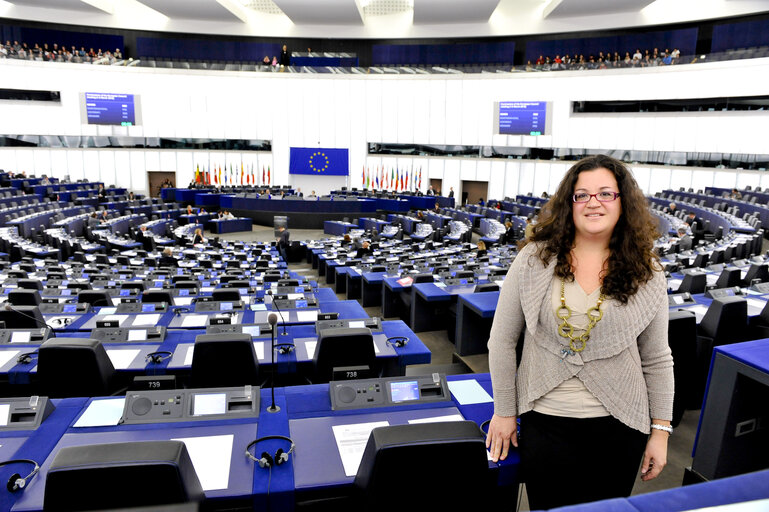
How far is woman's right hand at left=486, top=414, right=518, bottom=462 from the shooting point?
181 cm

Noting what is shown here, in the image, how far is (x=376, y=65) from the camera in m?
28.3

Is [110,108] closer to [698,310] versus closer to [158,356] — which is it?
[158,356]

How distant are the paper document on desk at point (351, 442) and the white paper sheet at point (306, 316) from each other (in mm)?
2596


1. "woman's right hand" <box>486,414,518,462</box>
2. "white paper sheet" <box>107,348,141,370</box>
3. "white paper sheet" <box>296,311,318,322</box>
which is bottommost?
"white paper sheet" <box>296,311,318,322</box>

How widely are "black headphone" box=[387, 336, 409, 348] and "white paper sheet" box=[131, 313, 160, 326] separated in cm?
225

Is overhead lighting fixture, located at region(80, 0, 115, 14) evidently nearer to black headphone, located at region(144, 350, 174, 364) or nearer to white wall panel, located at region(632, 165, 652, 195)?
black headphone, located at region(144, 350, 174, 364)

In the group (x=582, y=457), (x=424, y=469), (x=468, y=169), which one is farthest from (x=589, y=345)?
(x=468, y=169)

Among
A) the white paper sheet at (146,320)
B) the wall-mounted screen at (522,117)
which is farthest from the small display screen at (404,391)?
the wall-mounted screen at (522,117)

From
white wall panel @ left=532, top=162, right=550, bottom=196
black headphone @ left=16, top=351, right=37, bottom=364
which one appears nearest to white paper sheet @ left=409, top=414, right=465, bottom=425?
black headphone @ left=16, top=351, right=37, bottom=364

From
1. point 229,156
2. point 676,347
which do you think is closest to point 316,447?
point 676,347

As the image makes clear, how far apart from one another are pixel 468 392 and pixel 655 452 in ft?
3.15

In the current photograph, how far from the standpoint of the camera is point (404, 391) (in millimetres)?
2453

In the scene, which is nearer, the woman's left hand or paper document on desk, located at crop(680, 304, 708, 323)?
the woman's left hand

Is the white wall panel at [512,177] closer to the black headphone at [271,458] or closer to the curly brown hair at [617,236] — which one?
the curly brown hair at [617,236]
